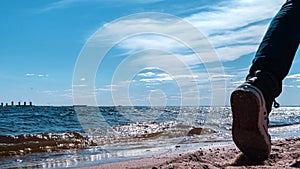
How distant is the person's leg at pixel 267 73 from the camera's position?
2.04 m

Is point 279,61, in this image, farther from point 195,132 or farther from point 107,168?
point 195,132

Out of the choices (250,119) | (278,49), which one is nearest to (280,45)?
(278,49)

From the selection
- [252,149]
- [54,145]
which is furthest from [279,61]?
[54,145]

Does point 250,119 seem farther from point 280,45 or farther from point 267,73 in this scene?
point 280,45

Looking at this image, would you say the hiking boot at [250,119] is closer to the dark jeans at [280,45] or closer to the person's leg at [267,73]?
the person's leg at [267,73]

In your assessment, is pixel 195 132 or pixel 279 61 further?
pixel 195 132

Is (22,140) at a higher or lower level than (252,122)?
lower

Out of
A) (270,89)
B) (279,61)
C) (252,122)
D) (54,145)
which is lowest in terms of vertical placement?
(54,145)

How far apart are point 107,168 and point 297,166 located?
246 cm

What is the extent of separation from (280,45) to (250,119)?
1.31ft

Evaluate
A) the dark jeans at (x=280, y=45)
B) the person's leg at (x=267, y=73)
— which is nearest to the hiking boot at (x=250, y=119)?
the person's leg at (x=267, y=73)

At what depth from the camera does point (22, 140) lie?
392 inches

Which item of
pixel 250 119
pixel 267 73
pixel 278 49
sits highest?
pixel 278 49

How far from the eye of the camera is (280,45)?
2.03 metres
